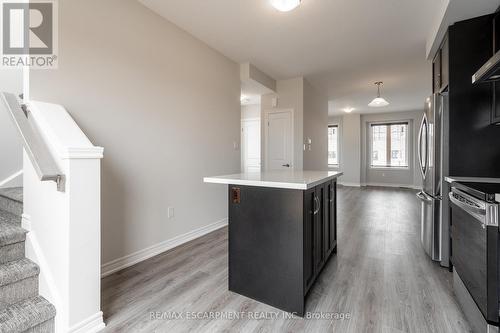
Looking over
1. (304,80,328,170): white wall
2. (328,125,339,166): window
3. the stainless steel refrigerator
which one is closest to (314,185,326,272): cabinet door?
the stainless steel refrigerator

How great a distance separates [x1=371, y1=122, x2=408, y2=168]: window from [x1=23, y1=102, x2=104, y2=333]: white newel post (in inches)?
357

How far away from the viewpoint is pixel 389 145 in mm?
8555

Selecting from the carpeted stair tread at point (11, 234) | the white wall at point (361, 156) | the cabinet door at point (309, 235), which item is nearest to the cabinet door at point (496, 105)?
the cabinet door at point (309, 235)

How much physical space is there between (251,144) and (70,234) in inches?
233

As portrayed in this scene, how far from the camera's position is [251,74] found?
418 cm

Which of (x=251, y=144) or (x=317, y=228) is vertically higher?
(x=251, y=144)

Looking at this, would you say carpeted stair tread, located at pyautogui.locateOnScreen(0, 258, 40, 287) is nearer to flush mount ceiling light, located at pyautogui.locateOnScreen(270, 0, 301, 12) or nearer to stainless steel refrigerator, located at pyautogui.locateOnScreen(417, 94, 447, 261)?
flush mount ceiling light, located at pyautogui.locateOnScreen(270, 0, 301, 12)

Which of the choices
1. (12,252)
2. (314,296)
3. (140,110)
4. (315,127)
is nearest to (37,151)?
(12,252)

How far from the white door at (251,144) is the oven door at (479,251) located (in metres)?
5.48

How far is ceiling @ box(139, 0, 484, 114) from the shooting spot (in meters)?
2.59

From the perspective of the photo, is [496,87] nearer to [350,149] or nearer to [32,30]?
[32,30]

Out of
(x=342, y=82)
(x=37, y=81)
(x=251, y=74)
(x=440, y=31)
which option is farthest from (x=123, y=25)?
(x=342, y=82)

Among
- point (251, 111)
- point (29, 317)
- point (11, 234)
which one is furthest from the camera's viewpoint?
point (251, 111)

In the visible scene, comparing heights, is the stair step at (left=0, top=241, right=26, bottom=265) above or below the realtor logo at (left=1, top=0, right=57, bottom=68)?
below
